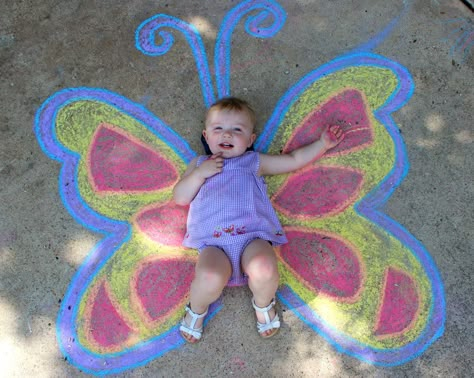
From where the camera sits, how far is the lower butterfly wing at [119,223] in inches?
107

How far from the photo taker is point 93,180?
9.89ft

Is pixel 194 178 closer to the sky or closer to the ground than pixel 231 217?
closer to the sky

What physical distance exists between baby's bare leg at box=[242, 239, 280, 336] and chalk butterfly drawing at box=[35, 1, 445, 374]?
0.21 m

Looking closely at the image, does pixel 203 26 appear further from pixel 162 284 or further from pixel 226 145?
pixel 162 284

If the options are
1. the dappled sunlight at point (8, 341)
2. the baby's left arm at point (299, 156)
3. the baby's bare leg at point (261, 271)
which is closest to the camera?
the baby's bare leg at point (261, 271)

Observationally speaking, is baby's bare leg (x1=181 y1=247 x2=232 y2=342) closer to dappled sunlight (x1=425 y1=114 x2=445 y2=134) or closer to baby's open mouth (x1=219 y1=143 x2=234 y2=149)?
baby's open mouth (x1=219 y1=143 x2=234 y2=149)

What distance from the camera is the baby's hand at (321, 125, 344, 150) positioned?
2990mm

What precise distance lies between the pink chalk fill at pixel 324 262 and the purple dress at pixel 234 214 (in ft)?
0.55

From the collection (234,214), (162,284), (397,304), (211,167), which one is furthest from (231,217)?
(397,304)

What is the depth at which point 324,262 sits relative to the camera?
2834mm

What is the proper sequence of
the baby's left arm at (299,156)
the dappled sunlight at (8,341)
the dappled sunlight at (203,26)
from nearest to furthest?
the dappled sunlight at (8,341), the baby's left arm at (299,156), the dappled sunlight at (203,26)

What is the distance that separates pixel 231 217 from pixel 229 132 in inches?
20.5

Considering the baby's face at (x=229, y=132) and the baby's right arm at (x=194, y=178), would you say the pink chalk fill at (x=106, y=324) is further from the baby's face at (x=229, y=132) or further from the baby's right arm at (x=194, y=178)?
the baby's face at (x=229, y=132)

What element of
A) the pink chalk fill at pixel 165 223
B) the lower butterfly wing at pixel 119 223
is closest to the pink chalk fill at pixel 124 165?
the lower butterfly wing at pixel 119 223
